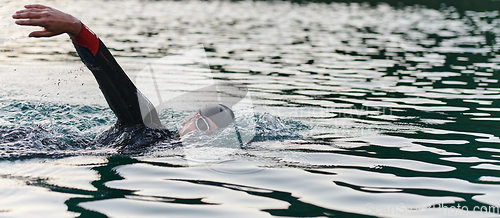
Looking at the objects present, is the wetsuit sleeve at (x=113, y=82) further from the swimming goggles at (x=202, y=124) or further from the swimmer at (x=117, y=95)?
the swimming goggles at (x=202, y=124)

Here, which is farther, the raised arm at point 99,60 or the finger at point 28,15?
the raised arm at point 99,60

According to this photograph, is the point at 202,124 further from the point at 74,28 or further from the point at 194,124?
the point at 74,28

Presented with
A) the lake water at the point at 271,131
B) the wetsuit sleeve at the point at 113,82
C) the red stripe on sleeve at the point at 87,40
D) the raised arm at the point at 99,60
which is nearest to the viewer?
the lake water at the point at 271,131

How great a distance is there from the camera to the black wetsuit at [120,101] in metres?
4.99

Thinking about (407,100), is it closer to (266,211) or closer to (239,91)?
(239,91)

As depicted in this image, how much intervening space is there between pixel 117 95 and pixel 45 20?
4.25 ft

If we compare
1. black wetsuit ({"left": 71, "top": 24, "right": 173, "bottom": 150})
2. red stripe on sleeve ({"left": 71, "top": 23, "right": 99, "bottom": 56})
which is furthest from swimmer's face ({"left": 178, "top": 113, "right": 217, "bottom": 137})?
red stripe on sleeve ({"left": 71, "top": 23, "right": 99, "bottom": 56})

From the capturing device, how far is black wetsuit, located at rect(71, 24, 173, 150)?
499 cm

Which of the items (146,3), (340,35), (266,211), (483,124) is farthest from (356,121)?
(146,3)

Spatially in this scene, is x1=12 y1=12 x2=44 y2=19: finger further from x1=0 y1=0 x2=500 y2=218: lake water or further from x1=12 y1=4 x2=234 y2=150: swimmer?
x1=0 y1=0 x2=500 y2=218: lake water

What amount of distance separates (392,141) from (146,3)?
92.9ft

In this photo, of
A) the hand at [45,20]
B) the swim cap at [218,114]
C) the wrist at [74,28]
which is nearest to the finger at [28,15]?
the hand at [45,20]

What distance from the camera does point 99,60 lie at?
5.09 metres

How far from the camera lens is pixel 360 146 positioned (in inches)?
234
